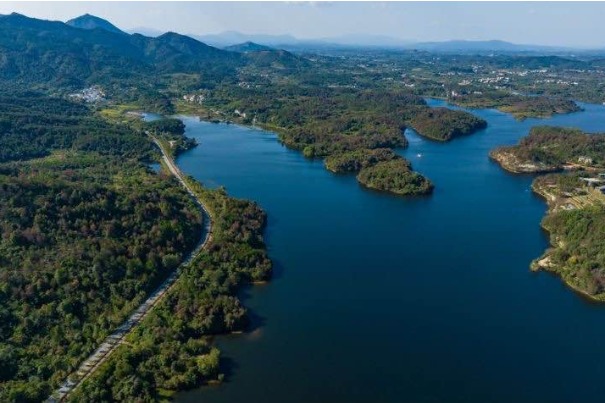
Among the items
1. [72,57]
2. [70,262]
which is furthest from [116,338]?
[72,57]

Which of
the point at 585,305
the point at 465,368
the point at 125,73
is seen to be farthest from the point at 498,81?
the point at 465,368

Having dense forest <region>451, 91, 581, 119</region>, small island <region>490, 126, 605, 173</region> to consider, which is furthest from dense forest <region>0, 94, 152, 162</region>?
dense forest <region>451, 91, 581, 119</region>

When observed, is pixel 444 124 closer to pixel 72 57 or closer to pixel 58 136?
pixel 58 136

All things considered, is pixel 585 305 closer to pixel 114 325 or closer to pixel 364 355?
pixel 364 355

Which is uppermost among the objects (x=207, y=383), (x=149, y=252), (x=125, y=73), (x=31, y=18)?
(x=31, y=18)

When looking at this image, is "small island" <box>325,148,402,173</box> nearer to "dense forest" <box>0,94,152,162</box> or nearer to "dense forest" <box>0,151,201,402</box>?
"dense forest" <box>0,151,201,402</box>

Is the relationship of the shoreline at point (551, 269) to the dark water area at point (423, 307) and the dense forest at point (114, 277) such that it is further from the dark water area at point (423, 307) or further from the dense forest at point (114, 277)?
the dense forest at point (114, 277)

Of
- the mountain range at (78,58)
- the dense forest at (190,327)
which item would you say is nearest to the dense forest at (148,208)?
the dense forest at (190,327)
